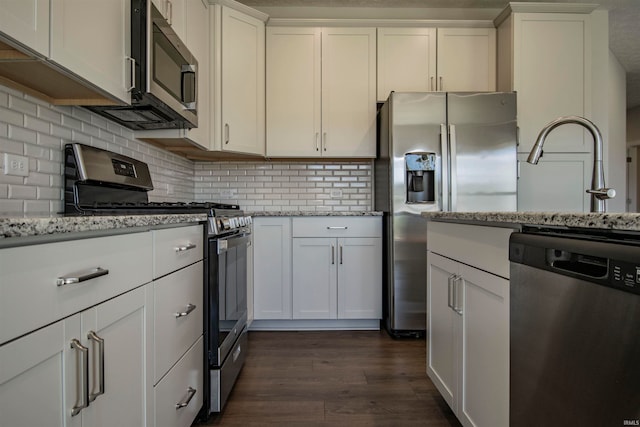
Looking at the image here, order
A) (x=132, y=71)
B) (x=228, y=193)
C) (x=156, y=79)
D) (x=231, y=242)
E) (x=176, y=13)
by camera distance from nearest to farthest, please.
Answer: (x=132, y=71), (x=156, y=79), (x=231, y=242), (x=176, y=13), (x=228, y=193)

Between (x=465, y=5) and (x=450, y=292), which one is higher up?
(x=465, y=5)

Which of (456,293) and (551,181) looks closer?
(456,293)

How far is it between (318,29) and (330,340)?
8.38ft

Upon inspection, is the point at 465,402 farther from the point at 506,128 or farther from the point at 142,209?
the point at 506,128

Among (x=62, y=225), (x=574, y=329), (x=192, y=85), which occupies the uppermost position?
(x=192, y=85)

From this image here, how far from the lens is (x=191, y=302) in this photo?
1.42m

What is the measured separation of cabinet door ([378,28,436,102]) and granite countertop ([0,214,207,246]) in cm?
250

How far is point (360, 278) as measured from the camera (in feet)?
9.20

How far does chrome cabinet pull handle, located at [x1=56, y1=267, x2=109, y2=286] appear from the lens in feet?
2.27

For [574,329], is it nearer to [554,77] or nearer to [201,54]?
[201,54]

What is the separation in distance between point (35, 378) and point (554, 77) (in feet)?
11.8

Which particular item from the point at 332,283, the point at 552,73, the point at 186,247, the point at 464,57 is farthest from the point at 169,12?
the point at 552,73

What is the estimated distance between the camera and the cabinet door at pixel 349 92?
2.98 meters

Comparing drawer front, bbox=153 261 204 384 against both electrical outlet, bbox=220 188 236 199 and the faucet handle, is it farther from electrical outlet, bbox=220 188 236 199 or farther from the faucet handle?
electrical outlet, bbox=220 188 236 199
